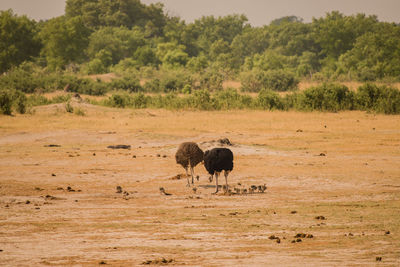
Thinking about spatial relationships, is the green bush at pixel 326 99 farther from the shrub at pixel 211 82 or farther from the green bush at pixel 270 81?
the green bush at pixel 270 81

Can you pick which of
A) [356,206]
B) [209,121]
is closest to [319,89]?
[209,121]

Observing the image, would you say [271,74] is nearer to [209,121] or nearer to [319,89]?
[319,89]

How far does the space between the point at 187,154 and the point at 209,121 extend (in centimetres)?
1379

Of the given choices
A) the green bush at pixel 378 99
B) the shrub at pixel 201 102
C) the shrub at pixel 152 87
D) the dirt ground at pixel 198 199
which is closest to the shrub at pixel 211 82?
the shrub at pixel 152 87

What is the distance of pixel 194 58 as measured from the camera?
58281 mm

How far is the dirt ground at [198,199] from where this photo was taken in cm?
709

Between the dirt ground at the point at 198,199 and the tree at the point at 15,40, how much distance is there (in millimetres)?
32500

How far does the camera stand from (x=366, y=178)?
13.4 m

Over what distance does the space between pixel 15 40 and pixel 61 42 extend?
3.74 meters

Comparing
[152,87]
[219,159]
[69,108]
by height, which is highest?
[152,87]

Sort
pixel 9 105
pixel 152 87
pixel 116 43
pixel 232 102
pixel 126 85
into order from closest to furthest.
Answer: pixel 9 105 → pixel 232 102 → pixel 126 85 → pixel 152 87 → pixel 116 43

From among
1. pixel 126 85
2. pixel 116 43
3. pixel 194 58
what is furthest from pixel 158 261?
pixel 116 43

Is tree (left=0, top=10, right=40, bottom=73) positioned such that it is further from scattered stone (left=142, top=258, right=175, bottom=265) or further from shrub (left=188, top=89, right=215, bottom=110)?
scattered stone (left=142, top=258, right=175, bottom=265)

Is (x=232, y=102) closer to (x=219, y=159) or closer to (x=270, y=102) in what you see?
(x=270, y=102)
